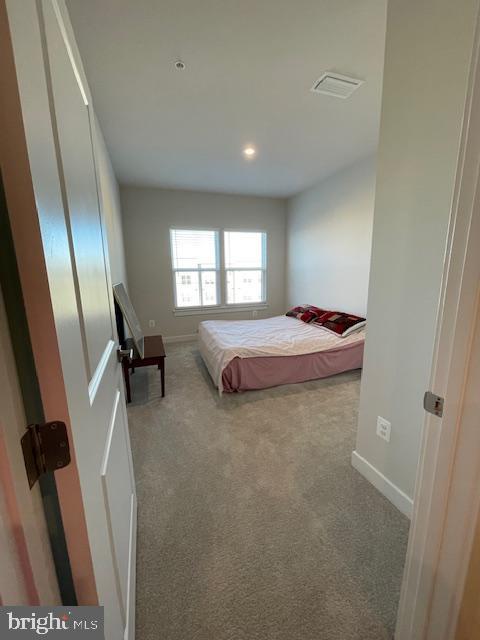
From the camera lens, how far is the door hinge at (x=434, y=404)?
0.76 meters

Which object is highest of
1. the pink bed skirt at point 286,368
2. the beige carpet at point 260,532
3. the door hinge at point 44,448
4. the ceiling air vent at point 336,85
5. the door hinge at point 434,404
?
the ceiling air vent at point 336,85

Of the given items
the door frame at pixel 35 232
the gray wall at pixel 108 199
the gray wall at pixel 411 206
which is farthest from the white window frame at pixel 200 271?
the door frame at pixel 35 232

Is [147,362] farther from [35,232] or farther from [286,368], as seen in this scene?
[35,232]

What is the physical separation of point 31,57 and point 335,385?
320 cm

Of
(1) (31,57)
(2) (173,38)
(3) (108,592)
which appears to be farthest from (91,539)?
(2) (173,38)

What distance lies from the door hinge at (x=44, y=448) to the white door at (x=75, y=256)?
26mm

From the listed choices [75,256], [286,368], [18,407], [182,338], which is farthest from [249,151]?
[18,407]

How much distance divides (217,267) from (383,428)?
13.5 feet

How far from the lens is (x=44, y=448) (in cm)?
46

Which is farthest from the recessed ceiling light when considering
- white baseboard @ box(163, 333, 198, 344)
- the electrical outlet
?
white baseboard @ box(163, 333, 198, 344)

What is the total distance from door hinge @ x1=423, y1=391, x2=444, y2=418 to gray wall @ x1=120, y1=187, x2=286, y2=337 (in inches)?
179

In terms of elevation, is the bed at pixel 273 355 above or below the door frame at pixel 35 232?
below

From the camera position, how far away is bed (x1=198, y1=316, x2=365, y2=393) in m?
2.83

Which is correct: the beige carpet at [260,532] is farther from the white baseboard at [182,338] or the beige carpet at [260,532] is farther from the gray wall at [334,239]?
the white baseboard at [182,338]
